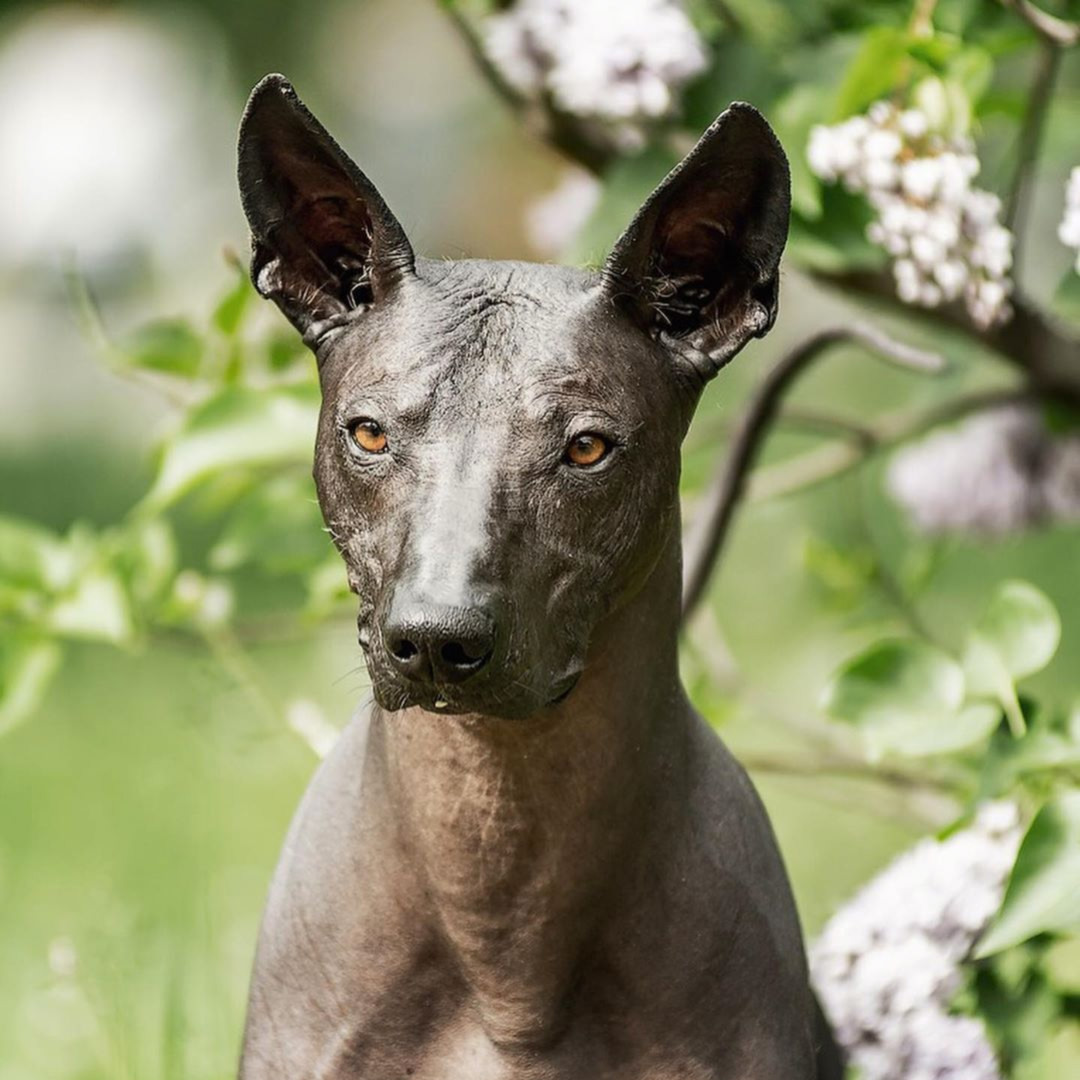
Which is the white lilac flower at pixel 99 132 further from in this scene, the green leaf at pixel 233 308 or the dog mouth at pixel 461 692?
the dog mouth at pixel 461 692

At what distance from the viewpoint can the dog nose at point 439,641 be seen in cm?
147

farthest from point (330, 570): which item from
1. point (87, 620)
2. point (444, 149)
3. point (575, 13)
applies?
point (444, 149)

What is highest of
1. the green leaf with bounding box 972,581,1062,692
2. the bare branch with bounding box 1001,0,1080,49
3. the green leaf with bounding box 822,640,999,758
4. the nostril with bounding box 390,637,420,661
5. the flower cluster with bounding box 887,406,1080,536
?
the nostril with bounding box 390,637,420,661

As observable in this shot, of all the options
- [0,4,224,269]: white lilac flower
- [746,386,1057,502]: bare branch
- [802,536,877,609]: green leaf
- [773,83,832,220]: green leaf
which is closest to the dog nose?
[773,83,832,220]: green leaf

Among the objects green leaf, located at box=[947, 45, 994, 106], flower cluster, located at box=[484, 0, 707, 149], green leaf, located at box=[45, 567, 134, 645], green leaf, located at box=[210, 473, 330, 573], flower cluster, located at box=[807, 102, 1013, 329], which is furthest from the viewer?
green leaf, located at box=[210, 473, 330, 573]

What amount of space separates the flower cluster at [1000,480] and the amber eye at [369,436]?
5.50ft

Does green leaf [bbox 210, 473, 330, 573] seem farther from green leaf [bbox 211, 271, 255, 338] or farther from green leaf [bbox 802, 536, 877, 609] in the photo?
green leaf [bbox 802, 536, 877, 609]

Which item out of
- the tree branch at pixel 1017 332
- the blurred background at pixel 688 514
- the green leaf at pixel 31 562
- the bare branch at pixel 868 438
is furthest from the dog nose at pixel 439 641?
the bare branch at pixel 868 438

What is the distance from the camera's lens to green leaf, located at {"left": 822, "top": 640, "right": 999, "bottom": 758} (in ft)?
7.13

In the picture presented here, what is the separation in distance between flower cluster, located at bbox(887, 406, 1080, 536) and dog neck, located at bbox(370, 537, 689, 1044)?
4.63 ft

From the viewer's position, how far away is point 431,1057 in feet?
6.00

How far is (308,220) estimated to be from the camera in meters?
1.78

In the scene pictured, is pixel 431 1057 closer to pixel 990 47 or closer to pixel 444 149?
pixel 990 47

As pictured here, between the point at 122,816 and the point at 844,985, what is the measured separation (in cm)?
222
